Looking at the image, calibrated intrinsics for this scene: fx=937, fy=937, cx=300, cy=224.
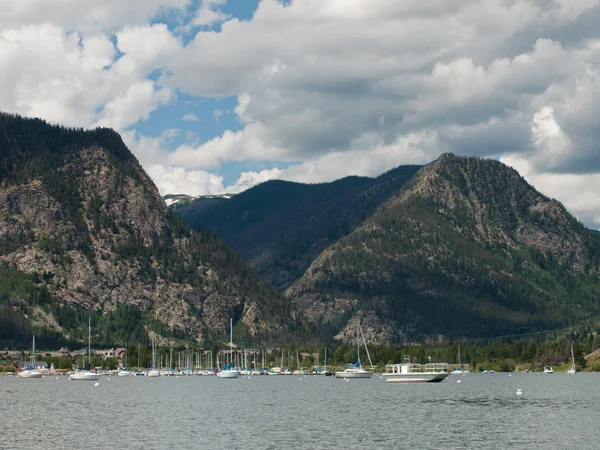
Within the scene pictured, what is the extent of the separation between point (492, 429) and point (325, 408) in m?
56.2

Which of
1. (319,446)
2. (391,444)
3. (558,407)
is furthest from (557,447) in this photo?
(558,407)

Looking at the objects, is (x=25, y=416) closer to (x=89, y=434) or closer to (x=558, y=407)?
(x=89, y=434)

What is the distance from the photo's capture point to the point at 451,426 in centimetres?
15088

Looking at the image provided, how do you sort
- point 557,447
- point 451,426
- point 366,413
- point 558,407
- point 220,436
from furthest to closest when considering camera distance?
point 558,407
point 366,413
point 451,426
point 220,436
point 557,447

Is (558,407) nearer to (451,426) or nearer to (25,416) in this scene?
(451,426)

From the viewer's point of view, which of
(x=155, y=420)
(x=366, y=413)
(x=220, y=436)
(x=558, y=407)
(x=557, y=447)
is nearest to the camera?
(x=557, y=447)

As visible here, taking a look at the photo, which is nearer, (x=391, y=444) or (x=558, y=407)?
(x=391, y=444)

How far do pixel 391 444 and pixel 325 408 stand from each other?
70588 mm

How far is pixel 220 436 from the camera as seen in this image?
137875 millimetres

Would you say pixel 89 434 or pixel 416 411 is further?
pixel 416 411

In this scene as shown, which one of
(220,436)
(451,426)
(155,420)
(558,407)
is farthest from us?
(558,407)

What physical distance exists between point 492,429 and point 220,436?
4239 cm

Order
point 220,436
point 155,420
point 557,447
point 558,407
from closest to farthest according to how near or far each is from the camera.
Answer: point 557,447 < point 220,436 < point 155,420 < point 558,407

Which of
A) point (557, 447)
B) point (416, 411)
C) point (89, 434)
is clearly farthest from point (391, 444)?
point (416, 411)
